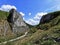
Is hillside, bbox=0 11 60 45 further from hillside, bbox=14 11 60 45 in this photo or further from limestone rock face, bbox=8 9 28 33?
limestone rock face, bbox=8 9 28 33

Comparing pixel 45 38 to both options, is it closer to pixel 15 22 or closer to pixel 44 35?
pixel 44 35

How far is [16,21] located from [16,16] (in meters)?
3.77

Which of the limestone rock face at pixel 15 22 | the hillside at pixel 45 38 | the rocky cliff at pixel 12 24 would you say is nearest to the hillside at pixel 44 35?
the hillside at pixel 45 38

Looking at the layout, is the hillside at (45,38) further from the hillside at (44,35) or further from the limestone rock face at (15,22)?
the limestone rock face at (15,22)

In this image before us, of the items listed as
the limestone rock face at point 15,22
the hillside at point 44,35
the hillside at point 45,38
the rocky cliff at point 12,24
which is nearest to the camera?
the hillside at point 45,38

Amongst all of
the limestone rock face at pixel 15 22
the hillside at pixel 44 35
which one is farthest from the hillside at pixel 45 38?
the limestone rock face at pixel 15 22

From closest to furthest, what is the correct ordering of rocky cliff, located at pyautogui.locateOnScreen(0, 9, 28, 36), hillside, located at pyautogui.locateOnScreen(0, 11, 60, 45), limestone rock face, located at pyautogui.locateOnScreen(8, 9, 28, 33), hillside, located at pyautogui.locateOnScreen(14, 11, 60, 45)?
hillside, located at pyautogui.locateOnScreen(14, 11, 60, 45) < hillside, located at pyautogui.locateOnScreen(0, 11, 60, 45) < rocky cliff, located at pyautogui.locateOnScreen(0, 9, 28, 36) < limestone rock face, located at pyautogui.locateOnScreen(8, 9, 28, 33)

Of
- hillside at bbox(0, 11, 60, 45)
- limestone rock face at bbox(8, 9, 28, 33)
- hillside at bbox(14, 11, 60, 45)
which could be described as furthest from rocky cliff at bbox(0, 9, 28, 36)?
hillside at bbox(14, 11, 60, 45)

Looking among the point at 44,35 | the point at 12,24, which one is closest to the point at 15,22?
the point at 12,24

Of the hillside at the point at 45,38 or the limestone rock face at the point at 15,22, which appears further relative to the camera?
the limestone rock face at the point at 15,22

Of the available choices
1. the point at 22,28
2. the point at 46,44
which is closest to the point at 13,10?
the point at 22,28

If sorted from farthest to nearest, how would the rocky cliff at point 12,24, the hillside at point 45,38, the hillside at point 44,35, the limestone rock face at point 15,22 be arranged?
the limestone rock face at point 15,22 → the rocky cliff at point 12,24 → the hillside at point 44,35 → the hillside at point 45,38

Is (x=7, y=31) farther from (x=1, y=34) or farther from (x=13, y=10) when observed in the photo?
(x=13, y=10)

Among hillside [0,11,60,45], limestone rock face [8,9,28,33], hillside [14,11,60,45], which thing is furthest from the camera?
limestone rock face [8,9,28,33]
